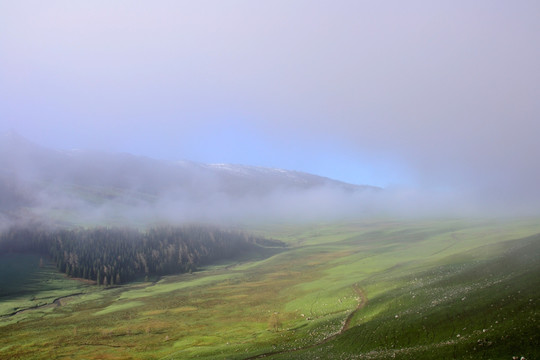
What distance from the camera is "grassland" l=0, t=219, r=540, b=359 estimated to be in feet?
136

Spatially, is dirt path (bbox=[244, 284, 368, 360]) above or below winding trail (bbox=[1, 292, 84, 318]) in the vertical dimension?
above

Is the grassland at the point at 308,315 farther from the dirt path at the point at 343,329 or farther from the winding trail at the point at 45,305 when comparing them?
the winding trail at the point at 45,305

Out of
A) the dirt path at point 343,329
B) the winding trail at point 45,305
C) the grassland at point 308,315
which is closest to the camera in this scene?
the grassland at point 308,315

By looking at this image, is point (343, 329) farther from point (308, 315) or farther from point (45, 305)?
point (45, 305)

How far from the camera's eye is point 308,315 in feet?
273

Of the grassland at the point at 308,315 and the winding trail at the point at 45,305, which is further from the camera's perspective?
the winding trail at the point at 45,305

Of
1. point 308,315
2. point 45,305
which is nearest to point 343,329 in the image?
point 308,315

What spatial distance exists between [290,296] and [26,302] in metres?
110

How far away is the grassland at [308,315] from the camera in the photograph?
41594mm

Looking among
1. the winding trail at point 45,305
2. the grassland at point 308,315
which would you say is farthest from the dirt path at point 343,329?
the winding trail at point 45,305

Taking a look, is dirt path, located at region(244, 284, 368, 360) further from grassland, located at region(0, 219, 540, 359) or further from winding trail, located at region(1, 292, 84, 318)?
winding trail, located at region(1, 292, 84, 318)

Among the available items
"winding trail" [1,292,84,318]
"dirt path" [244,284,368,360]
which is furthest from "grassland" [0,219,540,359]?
"winding trail" [1,292,84,318]

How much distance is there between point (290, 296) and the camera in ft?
367

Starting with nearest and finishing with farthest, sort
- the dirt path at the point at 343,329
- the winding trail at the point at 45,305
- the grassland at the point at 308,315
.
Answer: the grassland at the point at 308,315 < the dirt path at the point at 343,329 < the winding trail at the point at 45,305
